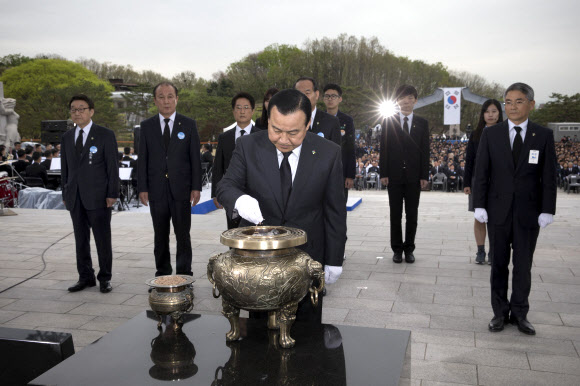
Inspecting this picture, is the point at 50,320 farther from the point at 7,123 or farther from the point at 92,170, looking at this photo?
the point at 7,123

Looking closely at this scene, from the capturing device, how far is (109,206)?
5.04m

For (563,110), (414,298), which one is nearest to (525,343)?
(414,298)

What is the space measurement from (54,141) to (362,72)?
38.7m

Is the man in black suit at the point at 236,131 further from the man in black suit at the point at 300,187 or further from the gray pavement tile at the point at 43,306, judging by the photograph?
the man in black suit at the point at 300,187

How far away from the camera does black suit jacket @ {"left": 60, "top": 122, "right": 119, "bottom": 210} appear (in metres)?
4.93

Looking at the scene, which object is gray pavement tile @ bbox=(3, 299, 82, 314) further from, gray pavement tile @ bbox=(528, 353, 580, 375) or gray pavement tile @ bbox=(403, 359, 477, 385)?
gray pavement tile @ bbox=(528, 353, 580, 375)

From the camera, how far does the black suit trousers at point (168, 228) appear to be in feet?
16.3

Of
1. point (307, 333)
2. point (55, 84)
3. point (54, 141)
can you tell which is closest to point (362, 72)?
point (55, 84)

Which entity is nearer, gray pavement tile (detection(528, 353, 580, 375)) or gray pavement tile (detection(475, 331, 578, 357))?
gray pavement tile (detection(528, 353, 580, 375))

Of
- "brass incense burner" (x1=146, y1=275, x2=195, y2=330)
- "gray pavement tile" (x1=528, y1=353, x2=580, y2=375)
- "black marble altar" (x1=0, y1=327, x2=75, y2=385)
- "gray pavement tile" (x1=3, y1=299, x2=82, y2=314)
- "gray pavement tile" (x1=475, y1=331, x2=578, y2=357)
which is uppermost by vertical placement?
"brass incense burner" (x1=146, y1=275, x2=195, y2=330)

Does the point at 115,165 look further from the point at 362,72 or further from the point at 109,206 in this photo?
the point at 362,72

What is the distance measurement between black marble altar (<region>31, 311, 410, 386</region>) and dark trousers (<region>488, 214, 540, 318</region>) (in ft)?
6.03

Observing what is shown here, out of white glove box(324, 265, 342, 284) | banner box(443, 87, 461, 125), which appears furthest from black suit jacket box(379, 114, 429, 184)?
banner box(443, 87, 461, 125)

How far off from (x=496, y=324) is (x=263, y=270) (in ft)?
8.63
